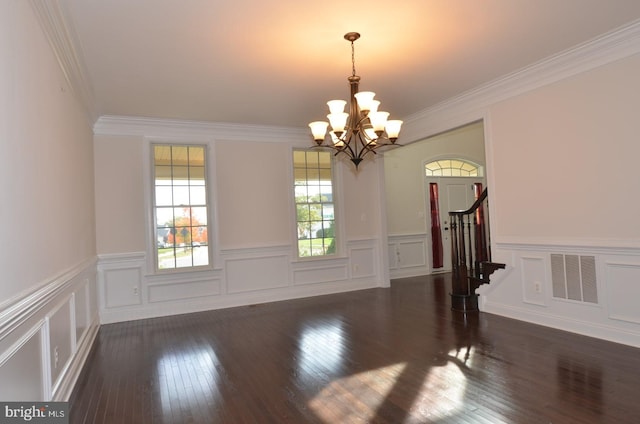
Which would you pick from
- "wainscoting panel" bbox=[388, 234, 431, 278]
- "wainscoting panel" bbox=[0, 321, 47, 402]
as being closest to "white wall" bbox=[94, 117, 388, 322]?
"wainscoting panel" bbox=[388, 234, 431, 278]

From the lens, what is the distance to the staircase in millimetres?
4957

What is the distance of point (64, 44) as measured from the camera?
3021 millimetres

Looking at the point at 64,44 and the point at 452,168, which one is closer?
the point at 64,44

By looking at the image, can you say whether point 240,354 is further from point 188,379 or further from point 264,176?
point 264,176

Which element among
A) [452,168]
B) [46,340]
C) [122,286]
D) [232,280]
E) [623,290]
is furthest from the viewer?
[452,168]

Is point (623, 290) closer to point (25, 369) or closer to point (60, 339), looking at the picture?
point (25, 369)

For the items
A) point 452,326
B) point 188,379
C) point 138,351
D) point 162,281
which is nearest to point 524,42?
point 452,326

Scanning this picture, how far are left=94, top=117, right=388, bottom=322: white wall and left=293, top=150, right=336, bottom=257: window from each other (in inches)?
6.7

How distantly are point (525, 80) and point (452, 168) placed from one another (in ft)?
14.6

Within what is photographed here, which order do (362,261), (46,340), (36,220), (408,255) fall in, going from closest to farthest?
(36,220)
(46,340)
(362,261)
(408,255)

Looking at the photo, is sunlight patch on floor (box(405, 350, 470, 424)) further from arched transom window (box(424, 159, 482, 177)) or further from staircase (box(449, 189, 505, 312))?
arched transom window (box(424, 159, 482, 177))

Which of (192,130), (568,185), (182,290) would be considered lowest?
(182,290)

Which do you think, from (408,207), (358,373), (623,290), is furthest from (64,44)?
(408,207)

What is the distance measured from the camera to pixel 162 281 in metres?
5.55
